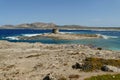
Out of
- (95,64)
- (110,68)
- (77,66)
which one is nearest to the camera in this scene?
(110,68)

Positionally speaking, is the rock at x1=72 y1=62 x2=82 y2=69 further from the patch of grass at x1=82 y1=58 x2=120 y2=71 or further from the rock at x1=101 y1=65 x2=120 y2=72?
the rock at x1=101 y1=65 x2=120 y2=72

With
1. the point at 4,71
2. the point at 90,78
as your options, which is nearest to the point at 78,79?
the point at 90,78

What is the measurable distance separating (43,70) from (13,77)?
156 inches

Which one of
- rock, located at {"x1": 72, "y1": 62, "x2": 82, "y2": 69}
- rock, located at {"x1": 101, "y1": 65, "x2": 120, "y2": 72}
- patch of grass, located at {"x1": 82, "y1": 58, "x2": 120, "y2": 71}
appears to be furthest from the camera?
rock, located at {"x1": 72, "y1": 62, "x2": 82, "y2": 69}

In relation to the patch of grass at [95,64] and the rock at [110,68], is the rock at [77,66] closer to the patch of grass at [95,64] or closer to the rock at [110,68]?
the patch of grass at [95,64]

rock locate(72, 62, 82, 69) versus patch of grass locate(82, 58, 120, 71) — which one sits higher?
patch of grass locate(82, 58, 120, 71)

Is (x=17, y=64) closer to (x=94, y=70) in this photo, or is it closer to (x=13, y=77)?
(x=13, y=77)

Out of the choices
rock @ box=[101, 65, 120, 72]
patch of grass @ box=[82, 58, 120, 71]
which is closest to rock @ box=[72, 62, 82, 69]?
patch of grass @ box=[82, 58, 120, 71]

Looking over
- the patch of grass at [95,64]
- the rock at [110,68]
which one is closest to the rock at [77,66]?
the patch of grass at [95,64]

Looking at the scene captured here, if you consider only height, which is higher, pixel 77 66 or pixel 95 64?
pixel 95 64

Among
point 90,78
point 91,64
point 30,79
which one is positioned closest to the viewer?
point 90,78

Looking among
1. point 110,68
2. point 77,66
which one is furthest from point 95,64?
point 110,68

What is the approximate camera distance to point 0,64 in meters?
40.2

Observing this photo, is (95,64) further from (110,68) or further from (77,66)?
(110,68)
